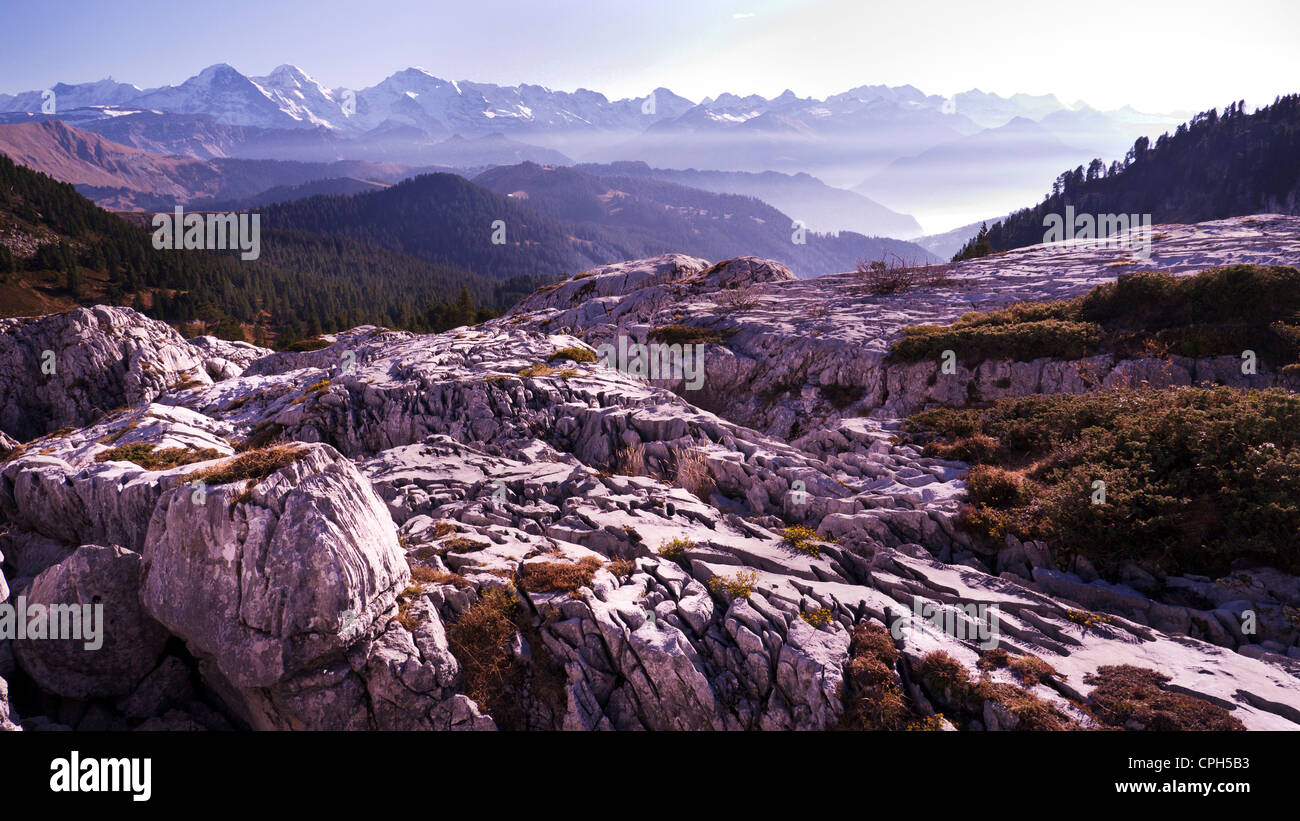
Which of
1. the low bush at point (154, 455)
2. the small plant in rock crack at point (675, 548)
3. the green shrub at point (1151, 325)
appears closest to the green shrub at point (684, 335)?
the green shrub at point (1151, 325)

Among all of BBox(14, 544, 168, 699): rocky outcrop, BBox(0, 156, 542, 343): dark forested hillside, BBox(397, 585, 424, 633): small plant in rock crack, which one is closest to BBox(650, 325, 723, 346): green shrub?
BBox(397, 585, 424, 633): small plant in rock crack

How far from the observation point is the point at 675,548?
14289mm

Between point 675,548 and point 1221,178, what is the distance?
26550 centimetres

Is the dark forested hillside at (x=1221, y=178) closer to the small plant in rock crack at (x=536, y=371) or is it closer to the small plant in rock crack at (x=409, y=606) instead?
the small plant in rock crack at (x=536, y=371)

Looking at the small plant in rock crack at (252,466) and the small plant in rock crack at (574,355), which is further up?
the small plant in rock crack at (574,355)

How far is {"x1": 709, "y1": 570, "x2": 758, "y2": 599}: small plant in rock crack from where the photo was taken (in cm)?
1216

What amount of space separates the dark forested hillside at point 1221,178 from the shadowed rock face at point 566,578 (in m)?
164

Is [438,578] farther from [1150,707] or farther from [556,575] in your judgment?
[1150,707]

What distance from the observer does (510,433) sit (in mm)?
25312

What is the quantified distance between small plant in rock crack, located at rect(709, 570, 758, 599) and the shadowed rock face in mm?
67

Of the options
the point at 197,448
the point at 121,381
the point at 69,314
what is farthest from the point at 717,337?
the point at 69,314

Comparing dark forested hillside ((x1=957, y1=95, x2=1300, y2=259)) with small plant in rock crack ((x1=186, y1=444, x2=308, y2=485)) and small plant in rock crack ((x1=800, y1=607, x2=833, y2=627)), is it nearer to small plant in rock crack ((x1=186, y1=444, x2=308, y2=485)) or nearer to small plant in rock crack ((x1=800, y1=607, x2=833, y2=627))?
small plant in rock crack ((x1=800, y1=607, x2=833, y2=627))

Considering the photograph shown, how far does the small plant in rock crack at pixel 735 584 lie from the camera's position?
1216 cm

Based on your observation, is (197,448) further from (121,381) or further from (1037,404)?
(121,381)
